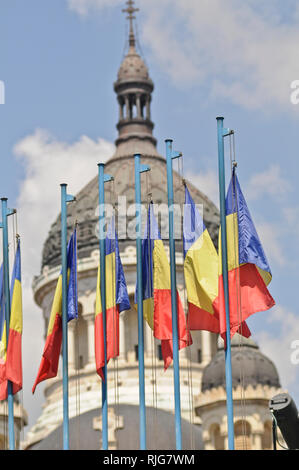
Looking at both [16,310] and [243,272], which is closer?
[243,272]

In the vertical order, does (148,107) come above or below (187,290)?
above

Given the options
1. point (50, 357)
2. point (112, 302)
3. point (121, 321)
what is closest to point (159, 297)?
point (112, 302)

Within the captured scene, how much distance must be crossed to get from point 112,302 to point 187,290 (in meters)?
2.69

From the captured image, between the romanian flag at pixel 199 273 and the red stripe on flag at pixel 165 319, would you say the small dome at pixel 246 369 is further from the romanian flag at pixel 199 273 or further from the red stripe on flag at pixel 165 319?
the romanian flag at pixel 199 273

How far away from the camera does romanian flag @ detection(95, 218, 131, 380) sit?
44406mm

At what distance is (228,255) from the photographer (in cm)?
4269

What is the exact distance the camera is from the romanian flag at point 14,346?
149 feet

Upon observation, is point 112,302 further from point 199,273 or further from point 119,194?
point 119,194

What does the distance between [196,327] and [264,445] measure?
50696 mm

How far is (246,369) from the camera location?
9381cm

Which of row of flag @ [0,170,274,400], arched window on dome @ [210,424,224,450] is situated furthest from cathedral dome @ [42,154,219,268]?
row of flag @ [0,170,274,400]
